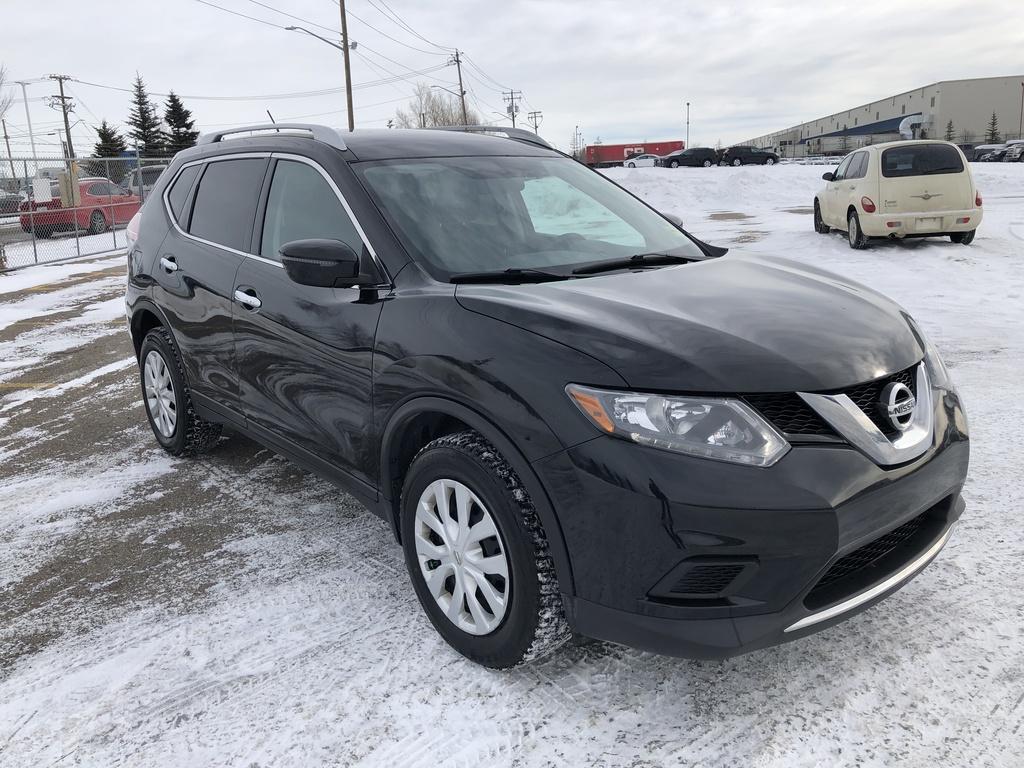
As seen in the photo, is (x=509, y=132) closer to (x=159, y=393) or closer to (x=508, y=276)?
(x=508, y=276)

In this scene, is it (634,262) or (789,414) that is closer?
(789,414)

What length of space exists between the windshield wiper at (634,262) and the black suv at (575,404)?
0.05 feet

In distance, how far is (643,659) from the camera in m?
2.65

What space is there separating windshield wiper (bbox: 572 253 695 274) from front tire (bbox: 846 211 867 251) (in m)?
10.3

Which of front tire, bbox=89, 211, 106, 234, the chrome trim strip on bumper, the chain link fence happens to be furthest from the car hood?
front tire, bbox=89, 211, 106, 234

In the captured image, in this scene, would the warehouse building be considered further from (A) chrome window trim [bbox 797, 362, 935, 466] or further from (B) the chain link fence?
(A) chrome window trim [bbox 797, 362, 935, 466]

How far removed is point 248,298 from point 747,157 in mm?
48038

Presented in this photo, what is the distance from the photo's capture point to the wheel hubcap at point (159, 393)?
15.3ft

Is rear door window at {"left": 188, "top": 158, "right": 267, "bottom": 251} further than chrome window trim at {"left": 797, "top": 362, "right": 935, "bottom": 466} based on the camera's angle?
Yes

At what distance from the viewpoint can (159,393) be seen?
15.7 feet

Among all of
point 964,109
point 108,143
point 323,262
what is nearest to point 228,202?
point 323,262

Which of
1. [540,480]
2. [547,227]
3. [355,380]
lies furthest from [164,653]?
[547,227]

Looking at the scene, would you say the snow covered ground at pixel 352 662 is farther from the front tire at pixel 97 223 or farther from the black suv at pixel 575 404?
the front tire at pixel 97 223

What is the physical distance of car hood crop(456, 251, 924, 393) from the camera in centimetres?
216
